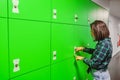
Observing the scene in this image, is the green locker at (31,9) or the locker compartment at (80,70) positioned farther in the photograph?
the locker compartment at (80,70)

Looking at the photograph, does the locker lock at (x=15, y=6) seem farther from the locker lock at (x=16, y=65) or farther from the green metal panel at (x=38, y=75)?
the green metal panel at (x=38, y=75)

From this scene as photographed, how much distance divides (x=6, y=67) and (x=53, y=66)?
79 centimetres

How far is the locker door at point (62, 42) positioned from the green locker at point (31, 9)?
0.23m

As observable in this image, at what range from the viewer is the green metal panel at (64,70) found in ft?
6.67

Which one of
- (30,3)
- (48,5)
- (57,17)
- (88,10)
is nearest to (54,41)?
(57,17)

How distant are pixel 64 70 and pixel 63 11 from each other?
2.60 ft

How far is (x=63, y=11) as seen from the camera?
217 cm

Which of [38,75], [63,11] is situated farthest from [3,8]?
[63,11]

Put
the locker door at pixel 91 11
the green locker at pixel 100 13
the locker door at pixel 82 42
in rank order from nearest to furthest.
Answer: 1. the locker door at pixel 82 42
2. the locker door at pixel 91 11
3. the green locker at pixel 100 13

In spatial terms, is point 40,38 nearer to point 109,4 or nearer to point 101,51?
point 101,51

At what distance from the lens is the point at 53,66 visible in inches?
78.6

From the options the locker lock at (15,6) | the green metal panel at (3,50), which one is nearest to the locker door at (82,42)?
the locker lock at (15,6)

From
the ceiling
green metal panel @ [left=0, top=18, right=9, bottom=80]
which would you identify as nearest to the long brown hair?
green metal panel @ [left=0, top=18, right=9, bottom=80]

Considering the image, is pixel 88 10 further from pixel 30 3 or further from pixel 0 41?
pixel 0 41
